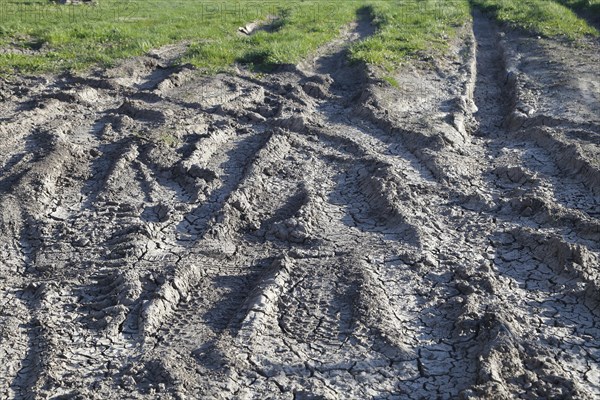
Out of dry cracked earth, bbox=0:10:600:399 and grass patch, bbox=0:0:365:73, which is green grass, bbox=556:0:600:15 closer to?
grass patch, bbox=0:0:365:73

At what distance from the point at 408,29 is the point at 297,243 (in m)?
11.9

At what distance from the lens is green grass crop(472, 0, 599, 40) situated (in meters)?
16.5

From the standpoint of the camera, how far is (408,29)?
56.3 ft

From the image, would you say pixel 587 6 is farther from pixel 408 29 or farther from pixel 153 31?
pixel 153 31

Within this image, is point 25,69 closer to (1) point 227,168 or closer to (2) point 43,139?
(2) point 43,139

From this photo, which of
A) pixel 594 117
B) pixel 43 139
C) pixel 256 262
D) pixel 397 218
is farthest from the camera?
pixel 594 117

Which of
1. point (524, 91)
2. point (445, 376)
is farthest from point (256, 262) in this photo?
point (524, 91)

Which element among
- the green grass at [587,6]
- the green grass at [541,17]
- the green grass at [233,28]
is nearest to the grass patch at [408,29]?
the green grass at [233,28]

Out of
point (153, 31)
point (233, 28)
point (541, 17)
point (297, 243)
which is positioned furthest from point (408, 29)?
point (297, 243)

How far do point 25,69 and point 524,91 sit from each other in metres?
9.18

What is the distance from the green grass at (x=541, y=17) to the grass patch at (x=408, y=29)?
97cm

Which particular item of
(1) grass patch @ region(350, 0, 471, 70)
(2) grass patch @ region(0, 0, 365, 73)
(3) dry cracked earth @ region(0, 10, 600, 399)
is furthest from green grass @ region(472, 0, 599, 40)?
(3) dry cracked earth @ region(0, 10, 600, 399)

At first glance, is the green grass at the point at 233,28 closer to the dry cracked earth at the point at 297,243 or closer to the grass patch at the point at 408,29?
the grass patch at the point at 408,29

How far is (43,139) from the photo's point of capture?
9094mm
